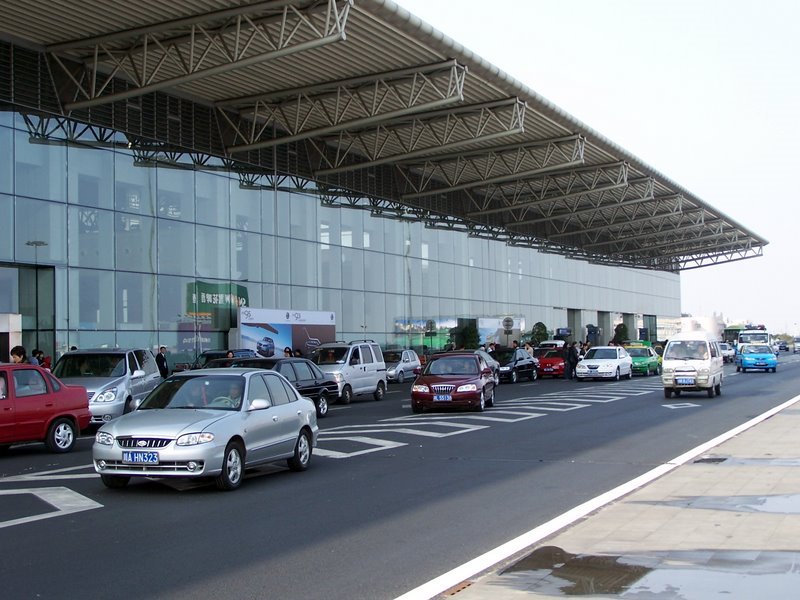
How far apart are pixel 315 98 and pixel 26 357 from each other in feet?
48.9

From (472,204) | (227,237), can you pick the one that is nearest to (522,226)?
(472,204)

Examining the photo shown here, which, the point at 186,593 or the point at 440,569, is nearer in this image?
the point at 186,593

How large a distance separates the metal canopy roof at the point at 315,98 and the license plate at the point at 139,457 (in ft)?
50.0

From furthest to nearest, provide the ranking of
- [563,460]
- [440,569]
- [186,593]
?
[563,460]
[440,569]
[186,593]

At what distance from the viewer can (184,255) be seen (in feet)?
114

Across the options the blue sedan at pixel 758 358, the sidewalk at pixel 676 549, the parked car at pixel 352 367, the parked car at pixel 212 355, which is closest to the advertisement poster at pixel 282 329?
the parked car at pixel 212 355

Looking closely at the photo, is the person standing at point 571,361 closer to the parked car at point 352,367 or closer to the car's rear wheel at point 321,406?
the parked car at point 352,367

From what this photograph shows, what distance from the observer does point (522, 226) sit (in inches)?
2458

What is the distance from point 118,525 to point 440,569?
11.8 feet

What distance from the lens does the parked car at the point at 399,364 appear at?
42.2 metres

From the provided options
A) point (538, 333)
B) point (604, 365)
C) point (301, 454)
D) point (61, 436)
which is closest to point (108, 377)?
point (61, 436)

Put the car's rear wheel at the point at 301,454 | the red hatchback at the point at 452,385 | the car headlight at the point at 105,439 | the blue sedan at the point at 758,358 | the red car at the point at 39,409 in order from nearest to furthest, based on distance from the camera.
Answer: the car headlight at the point at 105,439 → the car's rear wheel at the point at 301,454 → the red car at the point at 39,409 → the red hatchback at the point at 452,385 → the blue sedan at the point at 758,358

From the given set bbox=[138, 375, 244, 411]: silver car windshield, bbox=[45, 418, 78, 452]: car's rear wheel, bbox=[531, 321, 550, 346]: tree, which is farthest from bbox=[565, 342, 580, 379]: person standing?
bbox=[138, 375, 244, 411]: silver car windshield

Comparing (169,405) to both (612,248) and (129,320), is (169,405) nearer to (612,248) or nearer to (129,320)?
(129,320)
